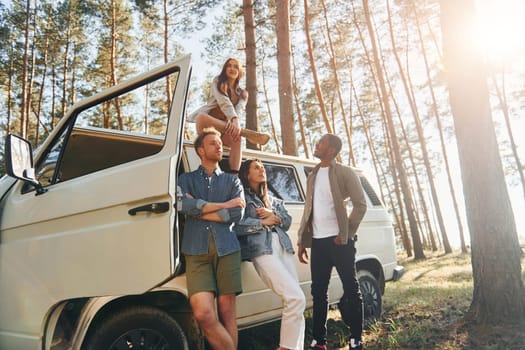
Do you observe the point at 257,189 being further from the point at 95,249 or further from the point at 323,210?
the point at 95,249

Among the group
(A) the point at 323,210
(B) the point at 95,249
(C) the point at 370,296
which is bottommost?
(C) the point at 370,296

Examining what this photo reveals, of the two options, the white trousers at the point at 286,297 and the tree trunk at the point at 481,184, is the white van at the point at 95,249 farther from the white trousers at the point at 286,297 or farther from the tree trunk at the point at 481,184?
the tree trunk at the point at 481,184

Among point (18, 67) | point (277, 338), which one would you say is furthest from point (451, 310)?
point (18, 67)

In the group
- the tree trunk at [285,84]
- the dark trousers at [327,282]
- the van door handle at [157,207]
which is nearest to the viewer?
the van door handle at [157,207]

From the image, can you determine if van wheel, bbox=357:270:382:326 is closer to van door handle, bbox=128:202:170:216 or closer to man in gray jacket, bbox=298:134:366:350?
man in gray jacket, bbox=298:134:366:350

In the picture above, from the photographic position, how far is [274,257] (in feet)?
10.6

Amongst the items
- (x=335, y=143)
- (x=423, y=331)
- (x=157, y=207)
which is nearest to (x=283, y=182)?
(x=335, y=143)

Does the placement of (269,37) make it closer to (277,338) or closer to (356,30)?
(356,30)

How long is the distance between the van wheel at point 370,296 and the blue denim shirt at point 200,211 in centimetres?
249

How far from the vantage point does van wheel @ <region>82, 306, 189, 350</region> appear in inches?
99.8

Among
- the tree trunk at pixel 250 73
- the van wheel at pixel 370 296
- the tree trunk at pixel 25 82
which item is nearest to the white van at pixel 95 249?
the van wheel at pixel 370 296

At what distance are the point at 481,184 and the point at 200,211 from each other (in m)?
3.41

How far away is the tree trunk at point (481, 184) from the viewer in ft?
14.0

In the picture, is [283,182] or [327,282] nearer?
[327,282]
